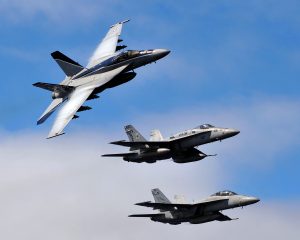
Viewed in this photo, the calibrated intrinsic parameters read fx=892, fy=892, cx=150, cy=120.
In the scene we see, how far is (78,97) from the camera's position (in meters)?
105

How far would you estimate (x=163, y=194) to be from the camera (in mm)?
127312

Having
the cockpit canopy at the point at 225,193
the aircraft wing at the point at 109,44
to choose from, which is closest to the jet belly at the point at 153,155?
the cockpit canopy at the point at 225,193

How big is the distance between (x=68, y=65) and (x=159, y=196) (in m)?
25.8

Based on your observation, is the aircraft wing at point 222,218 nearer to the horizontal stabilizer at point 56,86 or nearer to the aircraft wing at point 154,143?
the aircraft wing at point 154,143

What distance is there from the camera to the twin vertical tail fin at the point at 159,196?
4970 inches

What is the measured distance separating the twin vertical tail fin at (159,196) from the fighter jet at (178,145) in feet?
54.8

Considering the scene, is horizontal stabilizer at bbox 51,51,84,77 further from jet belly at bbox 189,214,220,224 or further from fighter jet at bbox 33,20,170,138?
jet belly at bbox 189,214,220,224

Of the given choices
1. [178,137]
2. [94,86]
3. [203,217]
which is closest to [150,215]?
[203,217]

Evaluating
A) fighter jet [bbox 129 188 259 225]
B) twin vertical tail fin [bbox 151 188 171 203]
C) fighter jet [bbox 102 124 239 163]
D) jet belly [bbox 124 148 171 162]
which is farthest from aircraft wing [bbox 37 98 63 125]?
twin vertical tail fin [bbox 151 188 171 203]

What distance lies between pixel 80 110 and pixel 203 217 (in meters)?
22.9

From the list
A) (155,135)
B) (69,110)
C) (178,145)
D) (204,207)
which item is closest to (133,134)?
(155,135)

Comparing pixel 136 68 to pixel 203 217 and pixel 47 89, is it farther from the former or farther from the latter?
pixel 203 217

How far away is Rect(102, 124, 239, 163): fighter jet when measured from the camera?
105500mm

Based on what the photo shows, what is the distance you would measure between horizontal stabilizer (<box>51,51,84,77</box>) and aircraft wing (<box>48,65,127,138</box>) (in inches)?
181
